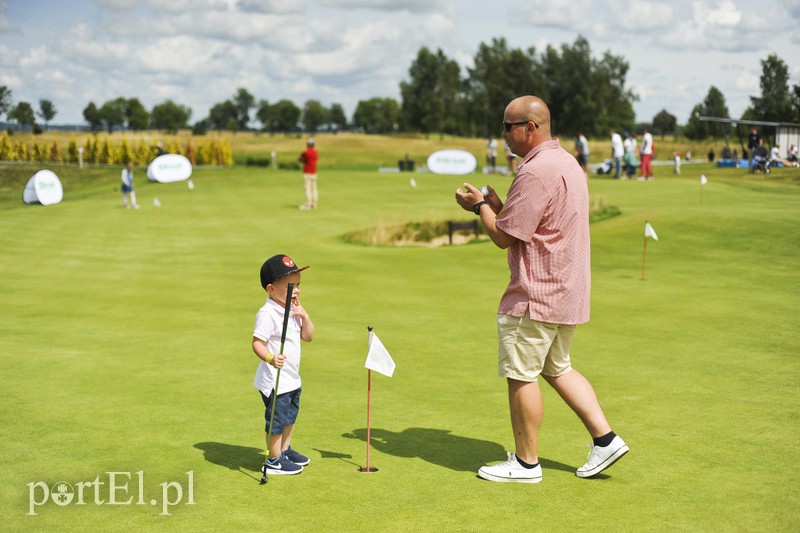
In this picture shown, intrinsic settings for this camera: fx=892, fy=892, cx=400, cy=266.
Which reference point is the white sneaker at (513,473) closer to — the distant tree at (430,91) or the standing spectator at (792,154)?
the standing spectator at (792,154)

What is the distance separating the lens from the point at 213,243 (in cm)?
2561

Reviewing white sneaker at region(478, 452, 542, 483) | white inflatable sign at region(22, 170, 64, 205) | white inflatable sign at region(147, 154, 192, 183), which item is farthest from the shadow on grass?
white inflatable sign at region(147, 154, 192, 183)

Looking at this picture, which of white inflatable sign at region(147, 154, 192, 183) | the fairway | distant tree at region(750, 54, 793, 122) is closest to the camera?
the fairway

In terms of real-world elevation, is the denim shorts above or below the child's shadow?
above

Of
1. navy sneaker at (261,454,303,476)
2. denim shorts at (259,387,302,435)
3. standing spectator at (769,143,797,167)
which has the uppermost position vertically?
standing spectator at (769,143,797,167)

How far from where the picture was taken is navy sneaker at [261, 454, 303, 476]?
6766mm

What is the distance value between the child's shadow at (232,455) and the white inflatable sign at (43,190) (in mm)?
36806

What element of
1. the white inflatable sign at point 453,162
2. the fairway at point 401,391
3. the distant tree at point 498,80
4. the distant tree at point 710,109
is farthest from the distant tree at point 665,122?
the fairway at point 401,391

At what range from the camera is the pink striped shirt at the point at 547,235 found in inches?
251

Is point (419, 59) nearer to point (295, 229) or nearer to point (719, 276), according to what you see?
point (295, 229)

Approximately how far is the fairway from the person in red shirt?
33.5 ft

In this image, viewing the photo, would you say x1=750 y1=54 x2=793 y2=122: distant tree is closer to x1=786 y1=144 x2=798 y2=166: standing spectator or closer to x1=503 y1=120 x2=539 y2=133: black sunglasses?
x1=786 y1=144 x2=798 y2=166: standing spectator

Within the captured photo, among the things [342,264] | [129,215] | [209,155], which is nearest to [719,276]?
[342,264]

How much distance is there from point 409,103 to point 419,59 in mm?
7623
